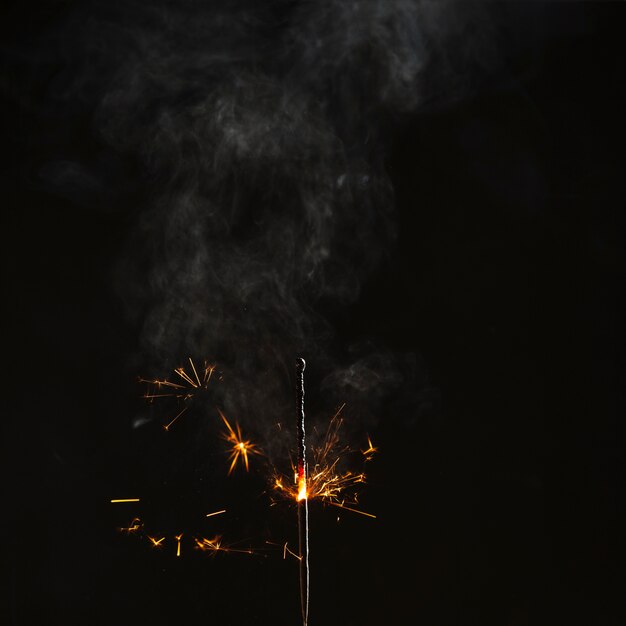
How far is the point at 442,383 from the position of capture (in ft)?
4.47

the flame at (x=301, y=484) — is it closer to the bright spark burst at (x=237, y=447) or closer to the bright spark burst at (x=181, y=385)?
the bright spark burst at (x=237, y=447)

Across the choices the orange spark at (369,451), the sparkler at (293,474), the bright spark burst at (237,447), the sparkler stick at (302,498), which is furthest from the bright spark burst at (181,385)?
the orange spark at (369,451)

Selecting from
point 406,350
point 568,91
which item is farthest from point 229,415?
point 568,91

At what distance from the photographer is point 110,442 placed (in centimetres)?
134

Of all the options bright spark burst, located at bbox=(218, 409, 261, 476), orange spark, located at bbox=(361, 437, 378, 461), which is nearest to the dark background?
orange spark, located at bbox=(361, 437, 378, 461)

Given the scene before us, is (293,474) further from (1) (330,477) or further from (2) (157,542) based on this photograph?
(2) (157,542)

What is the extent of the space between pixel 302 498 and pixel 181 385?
363mm

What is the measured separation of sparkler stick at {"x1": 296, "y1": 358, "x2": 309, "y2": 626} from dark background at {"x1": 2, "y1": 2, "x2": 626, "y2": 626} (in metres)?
0.03

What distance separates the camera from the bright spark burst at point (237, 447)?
1336 millimetres

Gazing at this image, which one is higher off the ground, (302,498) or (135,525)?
(302,498)

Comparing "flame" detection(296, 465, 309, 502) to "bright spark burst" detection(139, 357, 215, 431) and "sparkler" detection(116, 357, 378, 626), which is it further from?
"bright spark burst" detection(139, 357, 215, 431)

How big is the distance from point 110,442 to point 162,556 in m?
0.28

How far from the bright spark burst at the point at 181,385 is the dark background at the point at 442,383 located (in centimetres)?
6

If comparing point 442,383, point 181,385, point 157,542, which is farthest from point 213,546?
point 442,383
